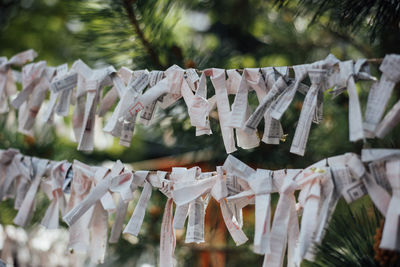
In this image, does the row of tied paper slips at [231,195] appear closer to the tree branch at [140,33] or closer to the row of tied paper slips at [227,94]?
the row of tied paper slips at [227,94]

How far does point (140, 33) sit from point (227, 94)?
0.76 feet

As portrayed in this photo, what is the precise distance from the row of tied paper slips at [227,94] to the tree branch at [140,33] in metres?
0.13

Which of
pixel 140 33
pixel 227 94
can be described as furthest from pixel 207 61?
pixel 227 94

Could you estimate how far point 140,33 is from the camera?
577mm

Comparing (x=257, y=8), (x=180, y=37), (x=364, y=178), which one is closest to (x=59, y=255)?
(x=180, y=37)

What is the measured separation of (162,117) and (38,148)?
280 millimetres

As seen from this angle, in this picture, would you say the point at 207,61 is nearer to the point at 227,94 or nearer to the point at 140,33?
the point at 140,33

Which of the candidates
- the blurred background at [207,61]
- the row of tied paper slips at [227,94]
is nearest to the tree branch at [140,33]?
the blurred background at [207,61]

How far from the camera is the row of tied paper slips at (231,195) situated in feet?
1.08

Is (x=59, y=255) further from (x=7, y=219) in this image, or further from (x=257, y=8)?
(x=257, y=8)

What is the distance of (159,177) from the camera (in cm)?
43

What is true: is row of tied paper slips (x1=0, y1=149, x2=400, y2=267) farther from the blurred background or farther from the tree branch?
the tree branch

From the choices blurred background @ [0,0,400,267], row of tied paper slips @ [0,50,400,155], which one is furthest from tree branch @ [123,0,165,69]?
row of tied paper slips @ [0,50,400,155]

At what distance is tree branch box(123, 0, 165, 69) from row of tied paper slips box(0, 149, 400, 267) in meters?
0.20
